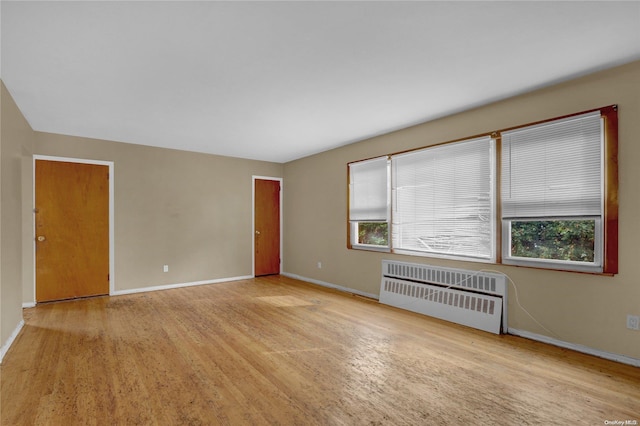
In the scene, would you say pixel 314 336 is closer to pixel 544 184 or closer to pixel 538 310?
pixel 538 310

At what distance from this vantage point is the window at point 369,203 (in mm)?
5023

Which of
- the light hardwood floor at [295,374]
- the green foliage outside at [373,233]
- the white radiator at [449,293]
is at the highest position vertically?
the green foliage outside at [373,233]

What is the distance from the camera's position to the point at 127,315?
4211 mm

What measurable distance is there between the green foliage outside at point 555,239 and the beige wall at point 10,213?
529cm

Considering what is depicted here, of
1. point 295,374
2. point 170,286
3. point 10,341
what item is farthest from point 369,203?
point 10,341

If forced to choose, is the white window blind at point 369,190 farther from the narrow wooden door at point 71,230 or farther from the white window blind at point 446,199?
the narrow wooden door at point 71,230

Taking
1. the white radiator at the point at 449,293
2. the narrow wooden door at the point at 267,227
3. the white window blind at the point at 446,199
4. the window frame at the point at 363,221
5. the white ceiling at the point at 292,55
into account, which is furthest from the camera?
the narrow wooden door at the point at 267,227

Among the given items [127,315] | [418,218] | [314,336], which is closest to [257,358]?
[314,336]

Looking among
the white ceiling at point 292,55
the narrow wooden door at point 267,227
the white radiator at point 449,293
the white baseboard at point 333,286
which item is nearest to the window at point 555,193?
the white radiator at point 449,293

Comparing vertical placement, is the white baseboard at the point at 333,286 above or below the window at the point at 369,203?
below

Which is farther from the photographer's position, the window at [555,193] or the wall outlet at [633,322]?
the window at [555,193]

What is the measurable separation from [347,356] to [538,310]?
2.09 m

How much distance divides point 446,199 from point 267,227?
419 centimetres

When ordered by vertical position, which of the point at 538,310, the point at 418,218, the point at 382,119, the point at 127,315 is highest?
the point at 382,119
